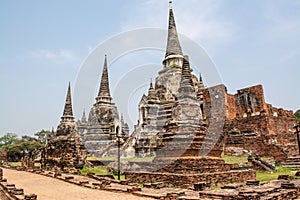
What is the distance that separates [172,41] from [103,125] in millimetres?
14869

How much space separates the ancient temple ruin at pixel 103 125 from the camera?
33725mm

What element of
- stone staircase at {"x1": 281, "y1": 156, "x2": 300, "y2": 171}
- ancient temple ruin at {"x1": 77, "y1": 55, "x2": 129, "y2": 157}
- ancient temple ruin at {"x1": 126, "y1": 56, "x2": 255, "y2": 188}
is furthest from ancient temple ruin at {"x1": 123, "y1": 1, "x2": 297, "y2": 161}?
ancient temple ruin at {"x1": 126, "y1": 56, "x2": 255, "y2": 188}

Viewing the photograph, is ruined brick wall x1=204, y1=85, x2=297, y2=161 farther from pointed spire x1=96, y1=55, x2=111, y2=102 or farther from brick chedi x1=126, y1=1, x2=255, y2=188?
pointed spire x1=96, y1=55, x2=111, y2=102

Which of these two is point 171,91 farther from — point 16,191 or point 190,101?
point 16,191

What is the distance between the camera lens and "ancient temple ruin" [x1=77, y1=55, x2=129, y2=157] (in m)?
33.7

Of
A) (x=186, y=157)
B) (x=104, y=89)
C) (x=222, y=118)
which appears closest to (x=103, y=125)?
(x=104, y=89)

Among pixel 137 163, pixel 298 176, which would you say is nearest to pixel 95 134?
pixel 137 163

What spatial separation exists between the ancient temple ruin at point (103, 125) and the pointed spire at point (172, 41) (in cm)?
1061

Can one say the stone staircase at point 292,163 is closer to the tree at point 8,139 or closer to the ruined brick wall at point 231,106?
the ruined brick wall at point 231,106

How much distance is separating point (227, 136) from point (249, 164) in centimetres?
1025

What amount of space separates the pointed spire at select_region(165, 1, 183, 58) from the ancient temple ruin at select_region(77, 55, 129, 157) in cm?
1061

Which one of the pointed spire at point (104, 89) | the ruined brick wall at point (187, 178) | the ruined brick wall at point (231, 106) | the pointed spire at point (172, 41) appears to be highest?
the pointed spire at point (172, 41)

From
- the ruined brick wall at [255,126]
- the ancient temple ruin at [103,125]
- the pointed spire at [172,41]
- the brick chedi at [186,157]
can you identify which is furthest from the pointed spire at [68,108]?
the brick chedi at [186,157]

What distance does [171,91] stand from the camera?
112 feet
